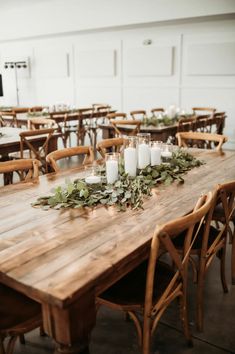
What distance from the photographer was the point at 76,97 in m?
9.60

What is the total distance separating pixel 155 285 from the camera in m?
1.59

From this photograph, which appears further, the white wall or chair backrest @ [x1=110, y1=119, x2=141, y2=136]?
the white wall

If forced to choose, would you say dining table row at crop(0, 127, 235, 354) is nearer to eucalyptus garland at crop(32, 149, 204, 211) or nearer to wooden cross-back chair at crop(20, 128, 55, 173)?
eucalyptus garland at crop(32, 149, 204, 211)

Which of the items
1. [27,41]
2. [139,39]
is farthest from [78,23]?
[27,41]

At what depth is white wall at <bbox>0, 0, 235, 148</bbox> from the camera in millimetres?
7367

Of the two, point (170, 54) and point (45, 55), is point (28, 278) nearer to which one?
point (170, 54)

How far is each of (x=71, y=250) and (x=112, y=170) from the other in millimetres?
776

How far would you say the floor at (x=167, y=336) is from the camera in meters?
1.77

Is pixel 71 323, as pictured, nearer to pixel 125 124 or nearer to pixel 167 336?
pixel 167 336

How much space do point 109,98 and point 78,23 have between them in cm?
187

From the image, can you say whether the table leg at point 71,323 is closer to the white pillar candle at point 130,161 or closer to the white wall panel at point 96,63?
the white pillar candle at point 130,161

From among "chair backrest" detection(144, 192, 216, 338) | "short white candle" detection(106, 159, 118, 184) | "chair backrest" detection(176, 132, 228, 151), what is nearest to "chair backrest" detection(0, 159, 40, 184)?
"short white candle" detection(106, 159, 118, 184)

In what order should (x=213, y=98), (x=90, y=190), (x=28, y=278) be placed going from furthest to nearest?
(x=213, y=98), (x=90, y=190), (x=28, y=278)

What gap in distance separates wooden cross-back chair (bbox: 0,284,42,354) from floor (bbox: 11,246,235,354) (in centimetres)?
43
